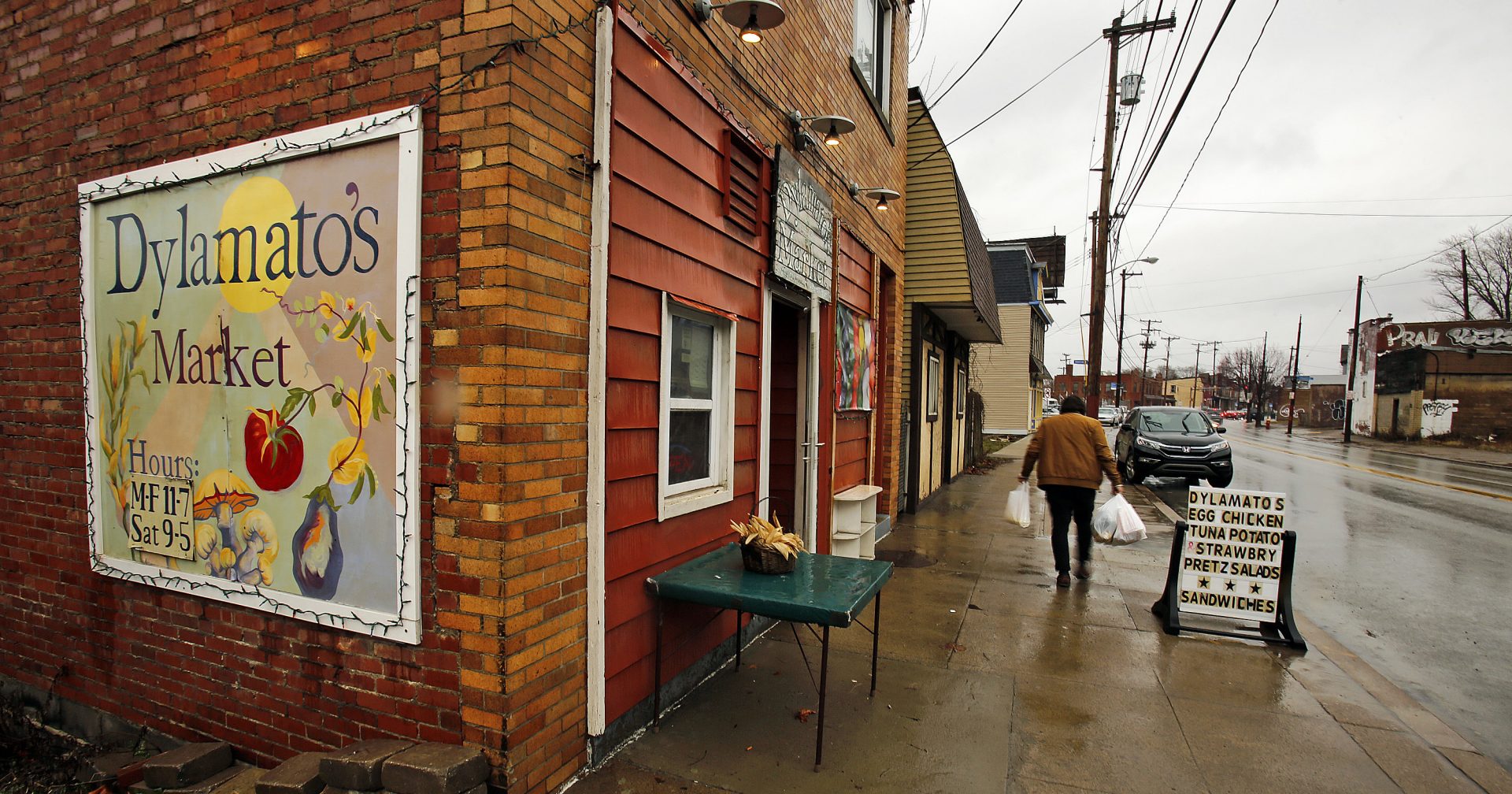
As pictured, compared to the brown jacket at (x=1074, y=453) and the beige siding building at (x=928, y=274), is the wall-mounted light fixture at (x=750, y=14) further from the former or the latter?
the beige siding building at (x=928, y=274)

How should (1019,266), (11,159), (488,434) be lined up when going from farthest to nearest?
(1019,266), (11,159), (488,434)

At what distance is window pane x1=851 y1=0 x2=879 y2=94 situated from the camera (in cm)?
730

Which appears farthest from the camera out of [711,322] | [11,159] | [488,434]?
[711,322]

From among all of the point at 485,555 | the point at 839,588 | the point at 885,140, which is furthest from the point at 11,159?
the point at 885,140

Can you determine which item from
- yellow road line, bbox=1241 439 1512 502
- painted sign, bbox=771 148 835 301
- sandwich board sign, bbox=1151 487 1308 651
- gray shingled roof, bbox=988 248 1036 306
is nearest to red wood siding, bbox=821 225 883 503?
painted sign, bbox=771 148 835 301

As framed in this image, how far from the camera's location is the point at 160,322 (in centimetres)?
339

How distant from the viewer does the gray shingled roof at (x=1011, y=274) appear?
28.4m

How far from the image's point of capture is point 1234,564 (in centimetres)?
529

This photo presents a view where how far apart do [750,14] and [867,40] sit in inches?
183

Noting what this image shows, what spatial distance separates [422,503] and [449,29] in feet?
5.97

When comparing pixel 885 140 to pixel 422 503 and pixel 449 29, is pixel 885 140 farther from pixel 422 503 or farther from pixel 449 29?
pixel 422 503

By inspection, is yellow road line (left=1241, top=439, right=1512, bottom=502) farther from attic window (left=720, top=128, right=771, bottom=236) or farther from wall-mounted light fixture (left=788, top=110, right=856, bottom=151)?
attic window (left=720, top=128, right=771, bottom=236)

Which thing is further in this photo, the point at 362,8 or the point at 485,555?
the point at 362,8

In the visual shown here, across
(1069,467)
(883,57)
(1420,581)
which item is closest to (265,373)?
(1069,467)
